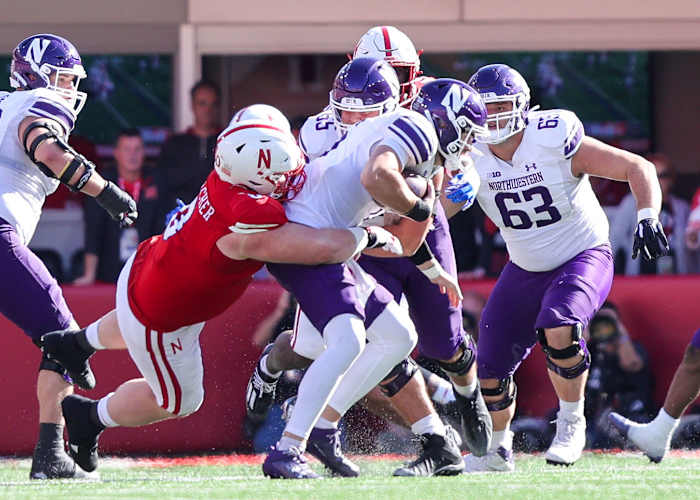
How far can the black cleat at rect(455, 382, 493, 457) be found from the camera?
6.37 meters

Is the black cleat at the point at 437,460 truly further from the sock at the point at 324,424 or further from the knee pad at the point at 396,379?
the sock at the point at 324,424

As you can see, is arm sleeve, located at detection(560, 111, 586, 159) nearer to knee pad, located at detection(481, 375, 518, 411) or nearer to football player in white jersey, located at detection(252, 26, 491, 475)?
football player in white jersey, located at detection(252, 26, 491, 475)

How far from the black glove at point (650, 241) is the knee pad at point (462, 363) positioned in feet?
2.57

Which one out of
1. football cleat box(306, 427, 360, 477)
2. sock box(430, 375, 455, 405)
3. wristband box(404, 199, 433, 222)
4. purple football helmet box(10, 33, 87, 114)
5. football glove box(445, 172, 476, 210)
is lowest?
A: sock box(430, 375, 455, 405)

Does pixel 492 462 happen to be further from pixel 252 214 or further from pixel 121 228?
pixel 121 228

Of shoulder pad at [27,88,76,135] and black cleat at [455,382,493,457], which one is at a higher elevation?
shoulder pad at [27,88,76,135]

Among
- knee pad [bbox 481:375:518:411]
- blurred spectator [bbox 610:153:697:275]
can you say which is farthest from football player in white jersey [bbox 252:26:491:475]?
blurred spectator [bbox 610:153:697:275]

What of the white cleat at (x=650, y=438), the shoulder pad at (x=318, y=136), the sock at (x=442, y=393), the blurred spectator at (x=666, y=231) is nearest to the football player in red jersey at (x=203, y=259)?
the shoulder pad at (x=318, y=136)

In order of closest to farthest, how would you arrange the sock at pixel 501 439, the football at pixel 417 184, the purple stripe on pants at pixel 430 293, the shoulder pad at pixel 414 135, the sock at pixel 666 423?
the shoulder pad at pixel 414 135 → the football at pixel 417 184 → the purple stripe on pants at pixel 430 293 → the sock at pixel 666 423 → the sock at pixel 501 439

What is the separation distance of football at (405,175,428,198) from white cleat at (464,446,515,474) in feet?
4.54

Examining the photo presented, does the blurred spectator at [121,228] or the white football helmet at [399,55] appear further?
the blurred spectator at [121,228]

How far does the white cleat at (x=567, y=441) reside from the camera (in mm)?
6355

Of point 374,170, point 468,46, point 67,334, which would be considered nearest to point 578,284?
point 374,170

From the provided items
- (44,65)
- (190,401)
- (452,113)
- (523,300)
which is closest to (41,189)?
(44,65)
